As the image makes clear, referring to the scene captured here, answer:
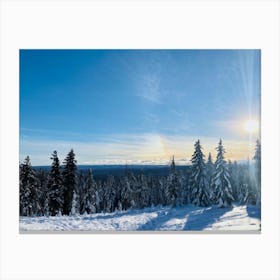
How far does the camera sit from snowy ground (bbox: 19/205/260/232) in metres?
6.77

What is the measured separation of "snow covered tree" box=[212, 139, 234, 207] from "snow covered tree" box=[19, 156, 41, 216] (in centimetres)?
299

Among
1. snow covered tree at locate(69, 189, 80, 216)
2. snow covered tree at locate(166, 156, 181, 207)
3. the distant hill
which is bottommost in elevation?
snow covered tree at locate(69, 189, 80, 216)

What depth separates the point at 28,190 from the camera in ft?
22.7

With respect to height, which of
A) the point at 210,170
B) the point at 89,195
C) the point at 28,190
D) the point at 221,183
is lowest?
the point at 89,195

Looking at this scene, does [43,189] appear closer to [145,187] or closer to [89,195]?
[89,195]

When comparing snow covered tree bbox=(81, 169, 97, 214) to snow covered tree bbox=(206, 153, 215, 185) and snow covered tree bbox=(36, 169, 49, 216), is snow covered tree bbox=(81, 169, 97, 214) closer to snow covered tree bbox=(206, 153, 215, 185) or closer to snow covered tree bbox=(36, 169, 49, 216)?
snow covered tree bbox=(36, 169, 49, 216)

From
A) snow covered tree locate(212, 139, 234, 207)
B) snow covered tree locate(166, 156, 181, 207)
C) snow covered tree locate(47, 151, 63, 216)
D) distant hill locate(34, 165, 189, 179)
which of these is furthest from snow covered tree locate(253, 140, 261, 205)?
snow covered tree locate(47, 151, 63, 216)

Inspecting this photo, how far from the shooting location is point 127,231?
22.4 feet

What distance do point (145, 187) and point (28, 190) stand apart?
1980 mm

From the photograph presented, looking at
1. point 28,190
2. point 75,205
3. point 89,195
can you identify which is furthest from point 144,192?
point 28,190

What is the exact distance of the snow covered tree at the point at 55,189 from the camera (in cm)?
688
